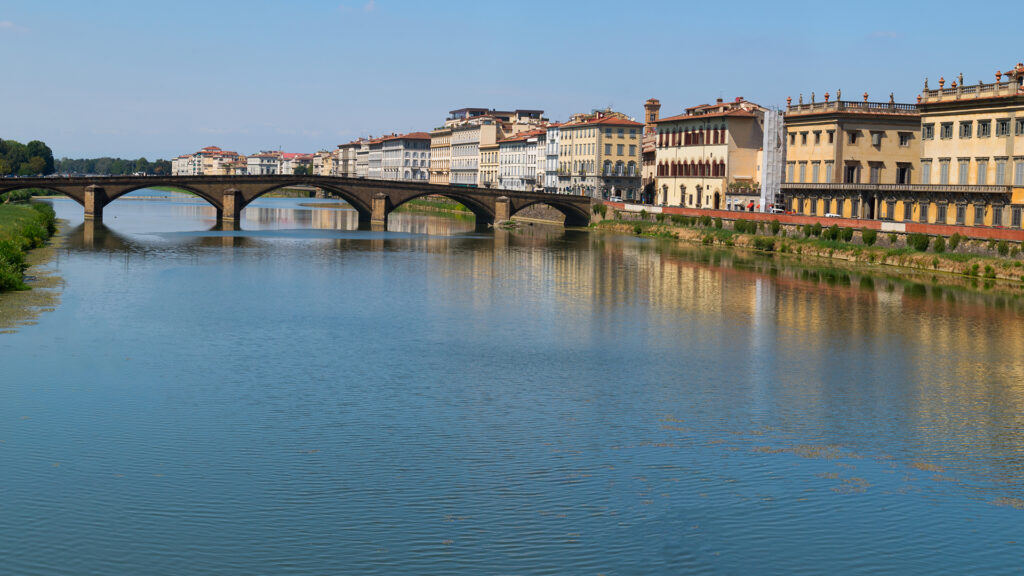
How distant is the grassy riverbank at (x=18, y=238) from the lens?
142ft

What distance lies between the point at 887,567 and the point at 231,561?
932 cm

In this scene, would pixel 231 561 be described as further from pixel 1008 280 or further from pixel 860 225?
pixel 860 225

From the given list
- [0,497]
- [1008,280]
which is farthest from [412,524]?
[1008,280]

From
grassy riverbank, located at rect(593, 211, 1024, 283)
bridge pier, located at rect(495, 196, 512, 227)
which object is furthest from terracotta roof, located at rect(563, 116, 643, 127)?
grassy riverbank, located at rect(593, 211, 1024, 283)

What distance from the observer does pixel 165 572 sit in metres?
15.4

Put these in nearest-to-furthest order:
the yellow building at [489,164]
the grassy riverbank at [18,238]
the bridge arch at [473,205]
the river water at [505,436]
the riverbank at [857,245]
Result: the river water at [505,436] → the grassy riverbank at [18,238] → the riverbank at [857,245] → the bridge arch at [473,205] → the yellow building at [489,164]

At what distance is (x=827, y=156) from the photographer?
82.9 m

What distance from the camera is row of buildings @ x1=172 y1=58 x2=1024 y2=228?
66000 mm

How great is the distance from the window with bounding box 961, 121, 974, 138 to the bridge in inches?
1901

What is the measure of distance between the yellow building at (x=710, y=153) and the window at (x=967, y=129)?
2789 centimetres

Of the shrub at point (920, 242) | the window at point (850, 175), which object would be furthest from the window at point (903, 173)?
the shrub at point (920, 242)

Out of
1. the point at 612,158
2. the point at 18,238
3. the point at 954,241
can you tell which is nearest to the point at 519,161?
the point at 612,158

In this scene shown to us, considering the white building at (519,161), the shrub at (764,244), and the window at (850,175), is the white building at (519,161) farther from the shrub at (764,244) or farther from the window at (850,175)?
the shrub at (764,244)

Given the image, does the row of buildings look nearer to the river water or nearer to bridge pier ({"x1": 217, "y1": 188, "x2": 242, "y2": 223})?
the river water
